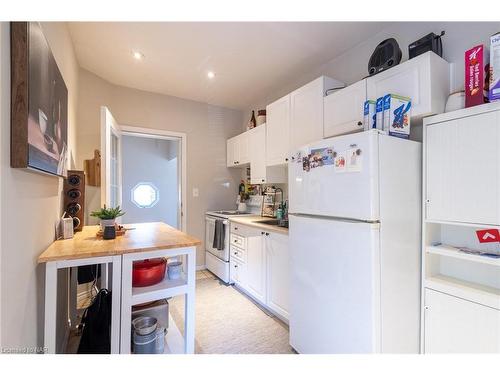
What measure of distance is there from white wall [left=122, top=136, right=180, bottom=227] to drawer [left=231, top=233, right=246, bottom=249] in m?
2.73

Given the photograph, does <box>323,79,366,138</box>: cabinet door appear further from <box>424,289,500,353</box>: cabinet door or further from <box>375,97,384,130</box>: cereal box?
<box>424,289,500,353</box>: cabinet door

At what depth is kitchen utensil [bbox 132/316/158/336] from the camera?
1.50m

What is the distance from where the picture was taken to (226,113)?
385 cm

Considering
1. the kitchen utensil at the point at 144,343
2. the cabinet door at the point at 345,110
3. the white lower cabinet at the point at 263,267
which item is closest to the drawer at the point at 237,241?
the white lower cabinet at the point at 263,267

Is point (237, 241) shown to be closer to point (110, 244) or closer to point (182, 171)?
point (182, 171)

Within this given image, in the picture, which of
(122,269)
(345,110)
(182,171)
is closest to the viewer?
(122,269)

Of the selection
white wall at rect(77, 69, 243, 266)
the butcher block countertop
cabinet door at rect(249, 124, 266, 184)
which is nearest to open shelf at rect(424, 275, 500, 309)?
the butcher block countertop

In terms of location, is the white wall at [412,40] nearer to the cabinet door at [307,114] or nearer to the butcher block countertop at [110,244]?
the cabinet door at [307,114]

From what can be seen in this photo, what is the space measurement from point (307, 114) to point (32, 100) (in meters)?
1.99

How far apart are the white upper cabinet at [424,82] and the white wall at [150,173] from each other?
4236 mm

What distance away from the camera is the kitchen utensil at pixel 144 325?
1.50 metres

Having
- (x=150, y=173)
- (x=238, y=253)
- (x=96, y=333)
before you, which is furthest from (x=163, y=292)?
(x=150, y=173)

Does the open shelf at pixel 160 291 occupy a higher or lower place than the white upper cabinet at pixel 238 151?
lower

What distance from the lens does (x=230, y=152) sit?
3.71 m
